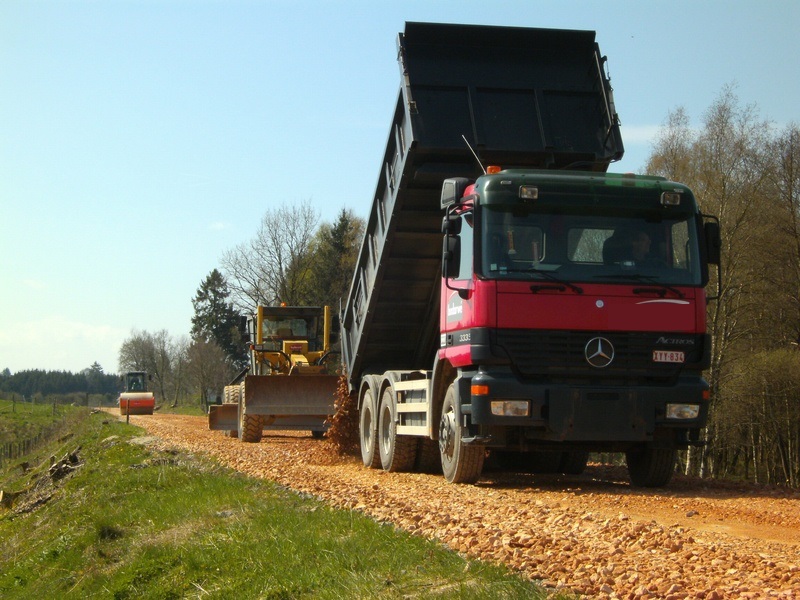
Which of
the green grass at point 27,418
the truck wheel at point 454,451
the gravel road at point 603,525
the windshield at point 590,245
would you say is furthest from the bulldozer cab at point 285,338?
the green grass at point 27,418

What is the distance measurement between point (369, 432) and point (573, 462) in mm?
2804

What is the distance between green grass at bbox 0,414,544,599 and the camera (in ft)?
18.8

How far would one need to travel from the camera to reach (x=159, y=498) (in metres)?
11.0

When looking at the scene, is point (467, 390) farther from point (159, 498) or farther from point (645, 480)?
point (159, 498)

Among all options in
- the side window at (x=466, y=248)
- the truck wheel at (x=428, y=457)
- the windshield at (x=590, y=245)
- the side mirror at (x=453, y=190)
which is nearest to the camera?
the windshield at (x=590, y=245)

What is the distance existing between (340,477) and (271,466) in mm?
1506

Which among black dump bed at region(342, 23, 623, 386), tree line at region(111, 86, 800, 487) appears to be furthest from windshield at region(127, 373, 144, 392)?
black dump bed at region(342, 23, 623, 386)

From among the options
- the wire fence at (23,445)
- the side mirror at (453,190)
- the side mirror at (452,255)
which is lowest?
the wire fence at (23,445)

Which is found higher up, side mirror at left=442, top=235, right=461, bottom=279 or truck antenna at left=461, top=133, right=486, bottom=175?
truck antenna at left=461, top=133, right=486, bottom=175

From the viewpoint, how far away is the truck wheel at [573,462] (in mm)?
12227

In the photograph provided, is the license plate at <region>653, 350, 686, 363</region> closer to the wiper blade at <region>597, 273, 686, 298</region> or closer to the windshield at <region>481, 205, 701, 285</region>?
the wiper blade at <region>597, 273, 686, 298</region>

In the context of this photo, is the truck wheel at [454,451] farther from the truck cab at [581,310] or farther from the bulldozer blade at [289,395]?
the bulldozer blade at [289,395]

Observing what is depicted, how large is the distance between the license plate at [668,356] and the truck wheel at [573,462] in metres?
2.94

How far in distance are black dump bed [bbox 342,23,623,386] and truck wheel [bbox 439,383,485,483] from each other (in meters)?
2.40
